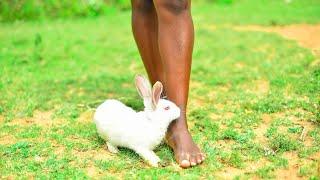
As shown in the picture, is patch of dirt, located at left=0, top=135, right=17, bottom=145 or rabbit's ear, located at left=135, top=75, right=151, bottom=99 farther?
patch of dirt, located at left=0, top=135, right=17, bottom=145

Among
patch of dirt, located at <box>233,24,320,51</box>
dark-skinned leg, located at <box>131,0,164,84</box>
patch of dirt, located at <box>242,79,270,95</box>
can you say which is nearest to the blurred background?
patch of dirt, located at <box>233,24,320,51</box>

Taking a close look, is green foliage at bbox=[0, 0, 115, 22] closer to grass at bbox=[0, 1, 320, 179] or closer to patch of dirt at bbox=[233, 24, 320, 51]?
grass at bbox=[0, 1, 320, 179]

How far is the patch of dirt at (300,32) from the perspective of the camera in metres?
6.35

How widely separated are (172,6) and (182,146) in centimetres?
77

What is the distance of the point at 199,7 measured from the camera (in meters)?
8.80

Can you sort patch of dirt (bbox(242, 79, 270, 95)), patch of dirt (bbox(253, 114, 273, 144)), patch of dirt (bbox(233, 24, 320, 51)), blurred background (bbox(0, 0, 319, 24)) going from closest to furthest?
1. patch of dirt (bbox(253, 114, 273, 144))
2. patch of dirt (bbox(242, 79, 270, 95))
3. patch of dirt (bbox(233, 24, 320, 51))
4. blurred background (bbox(0, 0, 319, 24))

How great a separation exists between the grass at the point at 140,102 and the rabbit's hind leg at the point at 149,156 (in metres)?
0.04

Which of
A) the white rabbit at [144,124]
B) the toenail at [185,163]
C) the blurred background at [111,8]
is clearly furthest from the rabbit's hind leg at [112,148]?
the blurred background at [111,8]

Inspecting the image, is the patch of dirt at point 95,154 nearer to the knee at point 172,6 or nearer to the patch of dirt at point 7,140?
the patch of dirt at point 7,140

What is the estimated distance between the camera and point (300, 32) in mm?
6902

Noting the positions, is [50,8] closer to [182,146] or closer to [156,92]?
[156,92]

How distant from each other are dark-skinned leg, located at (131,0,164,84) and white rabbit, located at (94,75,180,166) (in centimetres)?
44

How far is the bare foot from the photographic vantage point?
3.22m

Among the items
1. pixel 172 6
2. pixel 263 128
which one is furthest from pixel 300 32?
pixel 172 6
